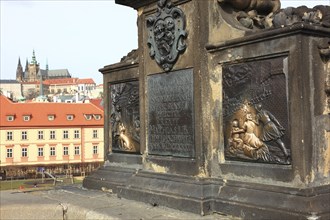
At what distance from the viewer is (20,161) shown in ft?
178

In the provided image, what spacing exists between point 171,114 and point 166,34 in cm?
96

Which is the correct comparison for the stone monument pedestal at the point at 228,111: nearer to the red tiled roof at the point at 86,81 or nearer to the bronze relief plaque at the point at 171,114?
the bronze relief plaque at the point at 171,114

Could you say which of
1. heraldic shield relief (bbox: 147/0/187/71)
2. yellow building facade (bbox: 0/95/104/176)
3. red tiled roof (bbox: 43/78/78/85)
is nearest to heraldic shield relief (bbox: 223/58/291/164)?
heraldic shield relief (bbox: 147/0/187/71)

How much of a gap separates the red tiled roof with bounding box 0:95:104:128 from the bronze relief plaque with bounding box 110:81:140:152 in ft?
162

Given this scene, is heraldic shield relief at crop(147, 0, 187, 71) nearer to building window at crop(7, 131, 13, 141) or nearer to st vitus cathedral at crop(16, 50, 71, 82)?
building window at crop(7, 131, 13, 141)

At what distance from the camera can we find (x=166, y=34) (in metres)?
5.30

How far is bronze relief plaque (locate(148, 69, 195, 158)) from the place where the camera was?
16.7 ft

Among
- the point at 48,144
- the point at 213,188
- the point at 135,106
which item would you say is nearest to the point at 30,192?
the point at 135,106

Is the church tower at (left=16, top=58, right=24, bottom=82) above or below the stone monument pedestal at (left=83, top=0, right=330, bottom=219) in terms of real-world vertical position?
above

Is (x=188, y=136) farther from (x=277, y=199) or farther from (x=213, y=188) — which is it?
(x=277, y=199)

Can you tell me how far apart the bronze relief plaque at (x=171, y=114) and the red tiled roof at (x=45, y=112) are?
166 feet

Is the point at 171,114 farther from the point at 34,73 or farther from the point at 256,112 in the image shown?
the point at 34,73

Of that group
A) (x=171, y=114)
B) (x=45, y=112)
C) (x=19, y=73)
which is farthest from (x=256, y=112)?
(x=19, y=73)

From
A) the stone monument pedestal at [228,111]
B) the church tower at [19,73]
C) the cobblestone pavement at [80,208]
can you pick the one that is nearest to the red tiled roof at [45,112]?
the cobblestone pavement at [80,208]
